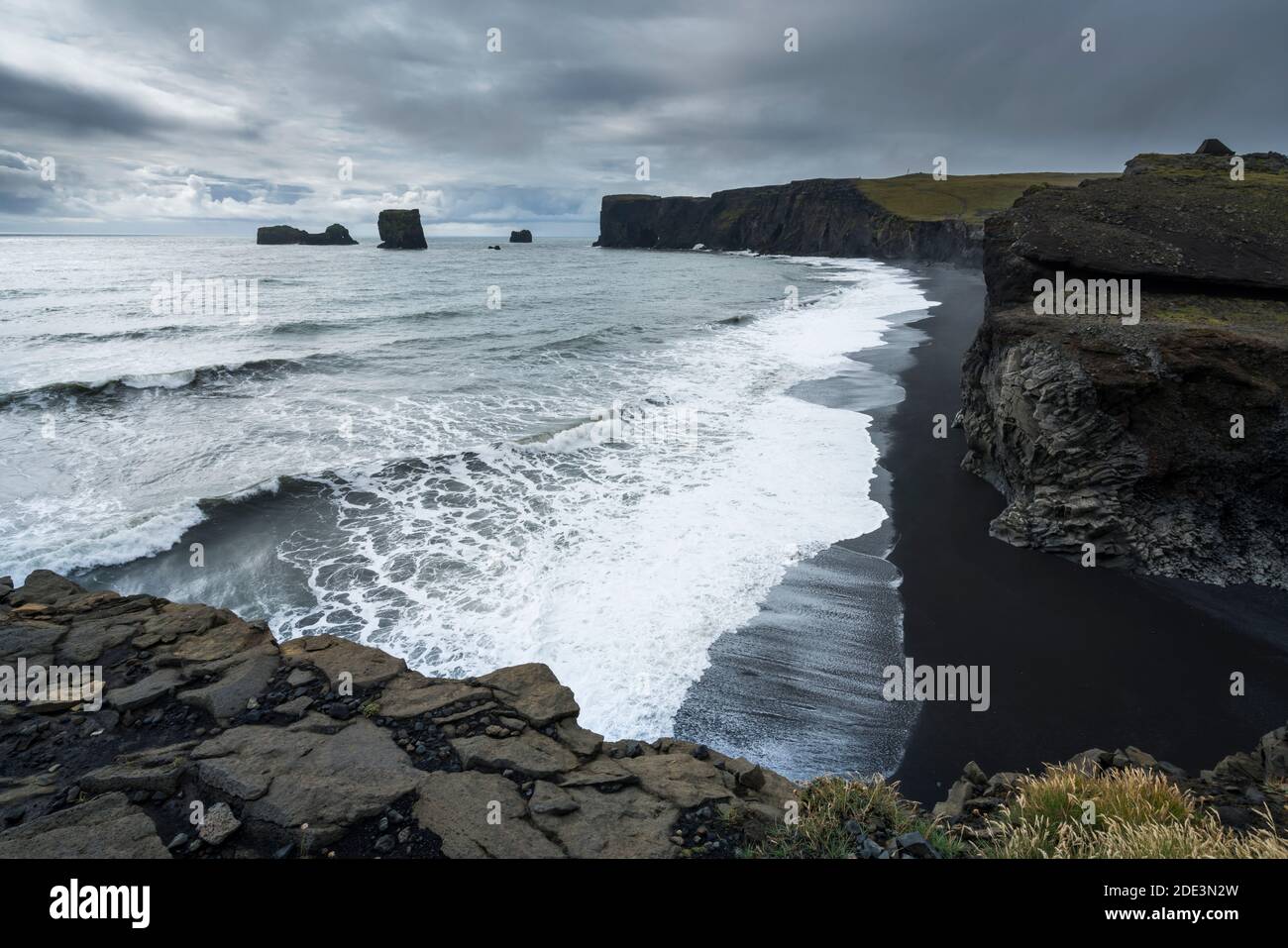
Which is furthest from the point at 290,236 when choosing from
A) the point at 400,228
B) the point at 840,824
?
the point at 840,824

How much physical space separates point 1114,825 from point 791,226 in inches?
5659

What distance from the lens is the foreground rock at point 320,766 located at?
4289 millimetres

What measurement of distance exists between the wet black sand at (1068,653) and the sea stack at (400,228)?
15206 cm

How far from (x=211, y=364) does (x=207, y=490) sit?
13136 mm

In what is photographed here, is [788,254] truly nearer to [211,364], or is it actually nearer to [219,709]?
[211,364]

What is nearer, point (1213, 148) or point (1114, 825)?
point (1114, 825)

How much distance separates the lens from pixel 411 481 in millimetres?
13766

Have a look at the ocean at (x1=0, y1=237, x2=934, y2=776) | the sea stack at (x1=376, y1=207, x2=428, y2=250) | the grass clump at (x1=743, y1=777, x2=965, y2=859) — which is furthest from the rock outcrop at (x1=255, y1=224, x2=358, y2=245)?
the grass clump at (x1=743, y1=777, x2=965, y2=859)

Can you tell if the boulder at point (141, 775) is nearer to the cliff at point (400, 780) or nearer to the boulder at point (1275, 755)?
the cliff at point (400, 780)

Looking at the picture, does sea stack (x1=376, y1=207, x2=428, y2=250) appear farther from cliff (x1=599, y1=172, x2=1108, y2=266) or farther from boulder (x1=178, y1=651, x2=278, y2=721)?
boulder (x1=178, y1=651, x2=278, y2=721)

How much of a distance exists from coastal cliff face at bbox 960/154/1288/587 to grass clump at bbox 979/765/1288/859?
21.3 feet

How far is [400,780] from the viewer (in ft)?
15.8

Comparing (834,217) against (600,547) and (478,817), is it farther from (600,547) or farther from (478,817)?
(478,817)

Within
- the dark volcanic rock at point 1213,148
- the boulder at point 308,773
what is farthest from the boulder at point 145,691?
the dark volcanic rock at point 1213,148
